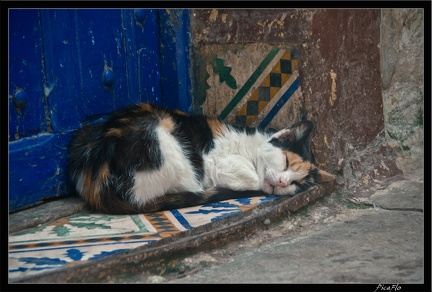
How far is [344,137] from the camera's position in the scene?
4.39 meters

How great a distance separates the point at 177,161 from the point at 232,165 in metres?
0.42

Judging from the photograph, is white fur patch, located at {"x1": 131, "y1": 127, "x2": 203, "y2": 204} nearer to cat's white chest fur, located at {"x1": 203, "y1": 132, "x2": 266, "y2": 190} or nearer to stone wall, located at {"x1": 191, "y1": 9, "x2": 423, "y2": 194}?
cat's white chest fur, located at {"x1": 203, "y1": 132, "x2": 266, "y2": 190}

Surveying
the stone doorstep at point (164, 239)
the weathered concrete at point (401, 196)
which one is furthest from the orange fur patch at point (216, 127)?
the weathered concrete at point (401, 196)

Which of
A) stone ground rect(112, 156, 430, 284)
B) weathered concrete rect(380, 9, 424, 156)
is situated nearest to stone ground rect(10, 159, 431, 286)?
stone ground rect(112, 156, 430, 284)

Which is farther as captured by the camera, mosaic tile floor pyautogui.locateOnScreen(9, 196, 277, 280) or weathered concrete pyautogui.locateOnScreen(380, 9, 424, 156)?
weathered concrete pyautogui.locateOnScreen(380, 9, 424, 156)

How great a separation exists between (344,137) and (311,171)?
376mm

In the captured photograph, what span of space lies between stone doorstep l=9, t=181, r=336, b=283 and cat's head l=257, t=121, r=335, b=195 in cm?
6

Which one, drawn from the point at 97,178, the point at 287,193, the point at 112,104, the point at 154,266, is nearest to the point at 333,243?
the point at 287,193

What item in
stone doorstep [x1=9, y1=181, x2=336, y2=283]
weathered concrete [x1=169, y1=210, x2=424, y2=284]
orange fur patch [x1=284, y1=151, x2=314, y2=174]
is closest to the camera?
stone doorstep [x1=9, y1=181, x2=336, y2=283]

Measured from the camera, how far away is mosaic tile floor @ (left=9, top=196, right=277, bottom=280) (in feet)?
10.1

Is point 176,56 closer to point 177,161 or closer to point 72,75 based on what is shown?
point 72,75

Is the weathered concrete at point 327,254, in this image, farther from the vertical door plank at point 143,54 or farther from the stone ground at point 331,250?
the vertical door plank at point 143,54

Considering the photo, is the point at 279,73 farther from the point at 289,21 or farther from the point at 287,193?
the point at 287,193
